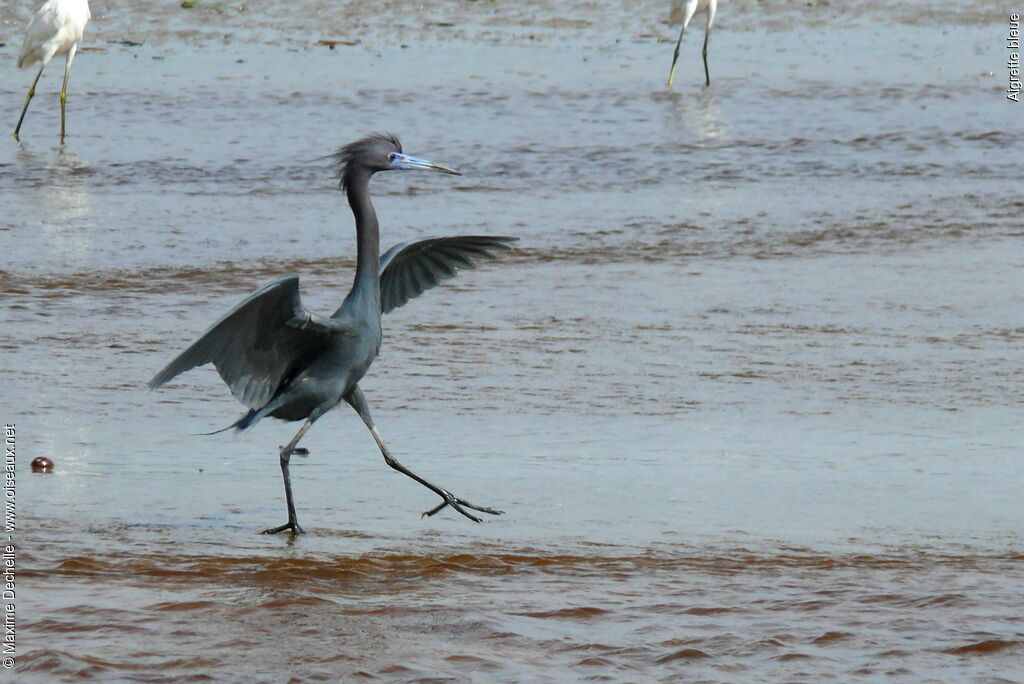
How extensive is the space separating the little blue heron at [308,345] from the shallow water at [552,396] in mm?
338

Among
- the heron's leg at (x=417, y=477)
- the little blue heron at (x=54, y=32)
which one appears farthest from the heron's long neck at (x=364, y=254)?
the little blue heron at (x=54, y=32)

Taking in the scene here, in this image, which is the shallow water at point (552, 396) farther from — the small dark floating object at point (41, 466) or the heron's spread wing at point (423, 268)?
the heron's spread wing at point (423, 268)

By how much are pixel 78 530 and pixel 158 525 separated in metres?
0.25

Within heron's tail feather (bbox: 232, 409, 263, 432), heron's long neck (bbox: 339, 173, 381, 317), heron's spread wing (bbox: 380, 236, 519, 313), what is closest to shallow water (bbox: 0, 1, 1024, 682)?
heron's tail feather (bbox: 232, 409, 263, 432)

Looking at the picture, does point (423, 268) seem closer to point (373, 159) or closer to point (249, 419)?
point (373, 159)

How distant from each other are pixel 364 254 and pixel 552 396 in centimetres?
159

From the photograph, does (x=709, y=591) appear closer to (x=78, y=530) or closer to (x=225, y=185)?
(x=78, y=530)

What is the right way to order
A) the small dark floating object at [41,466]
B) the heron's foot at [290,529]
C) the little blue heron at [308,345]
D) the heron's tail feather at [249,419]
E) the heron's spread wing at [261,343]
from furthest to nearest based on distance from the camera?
1. the small dark floating object at [41,466]
2. the heron's tail feather at [249,419]
3. the heron's foot at [290,529]
4. the little blue heron at [308,345]
5. the heron's spread wing at [261,343]

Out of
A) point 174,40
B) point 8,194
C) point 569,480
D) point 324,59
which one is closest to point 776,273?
point 569,480

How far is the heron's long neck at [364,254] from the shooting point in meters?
5.54

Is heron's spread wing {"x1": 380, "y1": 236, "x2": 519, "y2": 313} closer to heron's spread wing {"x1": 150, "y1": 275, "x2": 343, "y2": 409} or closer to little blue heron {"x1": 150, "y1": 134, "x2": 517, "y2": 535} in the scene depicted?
little blue heron {"x1": 150, "y1": 134, "x2": 517, "y2": 535}

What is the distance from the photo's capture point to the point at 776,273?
9.48m

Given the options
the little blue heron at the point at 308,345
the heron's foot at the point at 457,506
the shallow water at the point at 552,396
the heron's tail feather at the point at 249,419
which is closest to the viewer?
the shallow water at the point at 552,396

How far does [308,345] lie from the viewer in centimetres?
545
